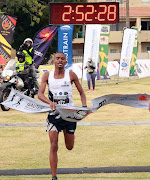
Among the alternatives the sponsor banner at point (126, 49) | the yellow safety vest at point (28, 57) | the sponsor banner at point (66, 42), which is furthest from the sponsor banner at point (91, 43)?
the yellow safety vest at point (28, 57)

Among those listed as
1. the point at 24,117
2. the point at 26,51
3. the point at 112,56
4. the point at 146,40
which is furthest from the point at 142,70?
the point at 146,40

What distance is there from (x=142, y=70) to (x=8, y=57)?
17604 millimetres

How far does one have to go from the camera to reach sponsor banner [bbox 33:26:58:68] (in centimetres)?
2456

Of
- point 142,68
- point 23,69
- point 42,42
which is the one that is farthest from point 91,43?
point 142,68

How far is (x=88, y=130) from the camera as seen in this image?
11.9 metres

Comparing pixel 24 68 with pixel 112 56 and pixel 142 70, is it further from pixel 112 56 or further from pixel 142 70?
pixel 112 56

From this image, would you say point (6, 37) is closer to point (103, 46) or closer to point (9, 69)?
point (9, 69)

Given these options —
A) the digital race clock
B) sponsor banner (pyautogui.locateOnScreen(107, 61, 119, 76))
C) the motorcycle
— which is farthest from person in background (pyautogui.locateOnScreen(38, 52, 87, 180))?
sponsor banner (pyautogui.locateOnScreen(107, 61, 119, 76))

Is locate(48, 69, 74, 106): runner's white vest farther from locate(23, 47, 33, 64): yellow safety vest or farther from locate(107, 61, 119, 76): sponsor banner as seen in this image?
locate(107, 61, 119, 76): sponsor banner

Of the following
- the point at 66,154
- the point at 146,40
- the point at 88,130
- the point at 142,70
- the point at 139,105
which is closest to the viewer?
the point at 139,105

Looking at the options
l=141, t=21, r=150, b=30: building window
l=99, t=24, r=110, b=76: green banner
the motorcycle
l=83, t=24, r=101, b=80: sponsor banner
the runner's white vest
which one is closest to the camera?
the runner's white vest

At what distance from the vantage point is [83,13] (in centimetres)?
2148

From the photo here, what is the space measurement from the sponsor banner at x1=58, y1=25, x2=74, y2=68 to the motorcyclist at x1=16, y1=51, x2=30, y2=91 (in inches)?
283

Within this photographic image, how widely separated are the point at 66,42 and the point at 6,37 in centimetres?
373
